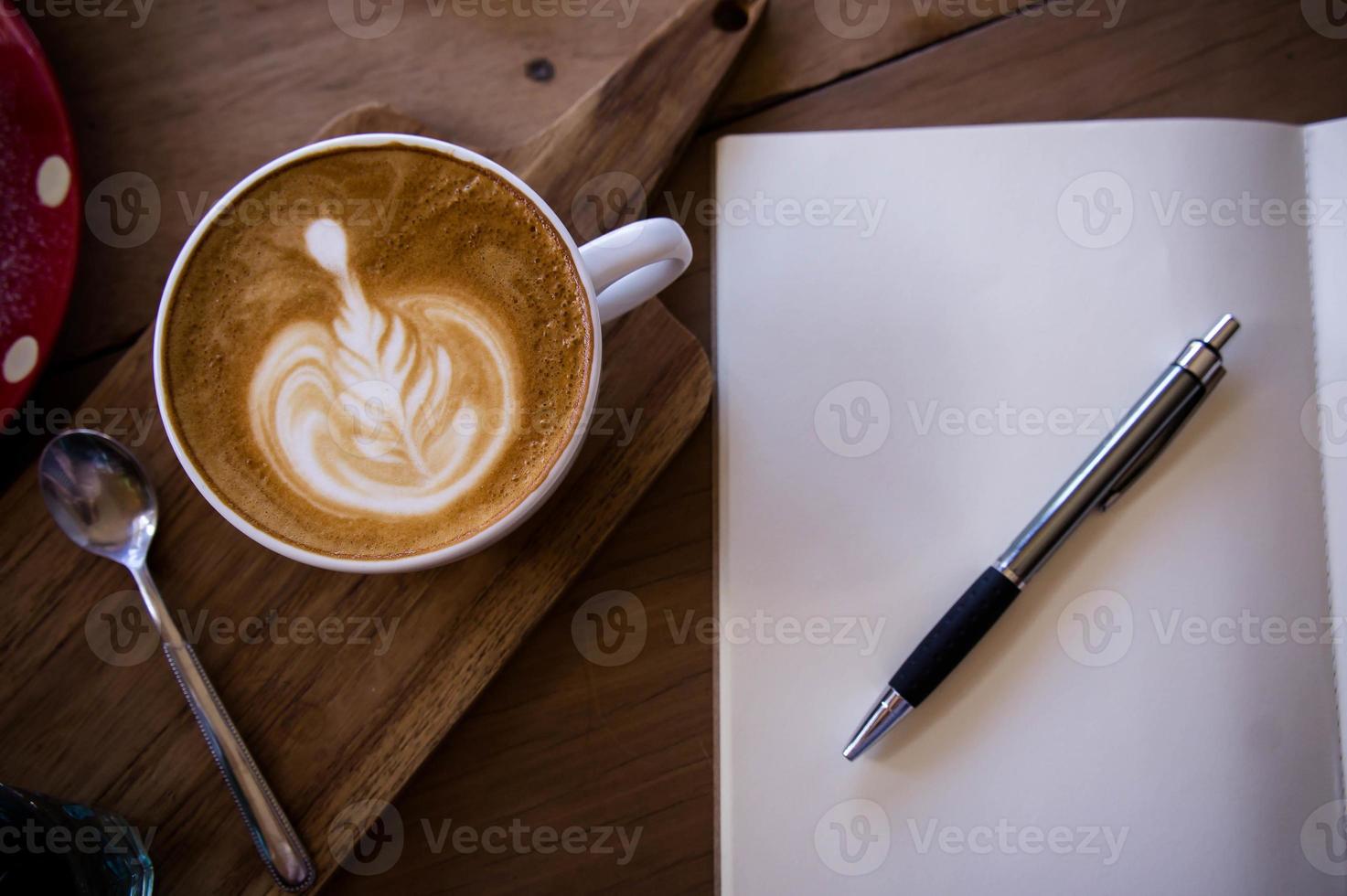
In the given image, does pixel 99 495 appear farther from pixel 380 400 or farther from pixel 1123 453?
pixel 1123 453

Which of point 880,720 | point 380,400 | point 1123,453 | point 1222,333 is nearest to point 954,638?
point 880,720

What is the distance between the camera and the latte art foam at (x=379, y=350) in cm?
58

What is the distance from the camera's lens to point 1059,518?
2.33 ft

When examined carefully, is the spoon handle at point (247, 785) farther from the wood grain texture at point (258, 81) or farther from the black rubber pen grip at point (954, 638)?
the black rubber pen grip at point (954, 638)

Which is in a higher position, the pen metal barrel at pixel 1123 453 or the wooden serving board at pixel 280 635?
the pen metal barrel at pixel 1123 453

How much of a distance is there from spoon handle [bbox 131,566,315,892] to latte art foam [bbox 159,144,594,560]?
0.60 ft

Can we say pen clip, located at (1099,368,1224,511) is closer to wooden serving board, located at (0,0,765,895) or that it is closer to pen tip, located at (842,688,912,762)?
pen tip, located at (842,688,912,762)

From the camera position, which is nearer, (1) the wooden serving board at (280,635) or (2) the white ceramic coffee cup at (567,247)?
(2) the white ceramic coffee cup at (567,247)

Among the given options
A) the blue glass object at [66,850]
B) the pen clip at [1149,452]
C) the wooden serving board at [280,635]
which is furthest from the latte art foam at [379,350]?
the pen clip at [1149,452]

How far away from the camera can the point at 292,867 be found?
655 mm

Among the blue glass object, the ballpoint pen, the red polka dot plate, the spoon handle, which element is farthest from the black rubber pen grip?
the red polka dot plate

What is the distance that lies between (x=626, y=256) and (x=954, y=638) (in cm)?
39

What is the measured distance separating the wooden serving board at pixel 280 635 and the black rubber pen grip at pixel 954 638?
256 millimetres

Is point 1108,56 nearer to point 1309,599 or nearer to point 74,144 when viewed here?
point 1309,599
